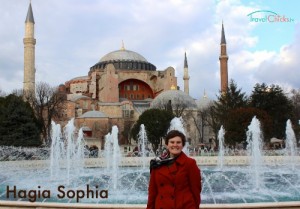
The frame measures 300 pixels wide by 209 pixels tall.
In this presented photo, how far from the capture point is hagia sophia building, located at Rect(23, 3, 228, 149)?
129ft

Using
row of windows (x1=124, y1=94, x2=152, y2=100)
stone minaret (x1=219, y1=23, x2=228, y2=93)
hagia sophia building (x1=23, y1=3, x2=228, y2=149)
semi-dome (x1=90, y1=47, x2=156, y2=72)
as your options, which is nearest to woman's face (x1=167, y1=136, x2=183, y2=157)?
hagia sophia building (x1=23, y1=3, x2=228, y2=149)

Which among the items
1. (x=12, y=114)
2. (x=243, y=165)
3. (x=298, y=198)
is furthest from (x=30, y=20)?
(x=298, y=198)

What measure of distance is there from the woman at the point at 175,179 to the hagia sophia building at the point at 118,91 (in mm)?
33879

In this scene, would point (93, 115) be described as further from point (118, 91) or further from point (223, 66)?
point (223, 66)

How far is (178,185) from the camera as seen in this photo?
8.91 ft

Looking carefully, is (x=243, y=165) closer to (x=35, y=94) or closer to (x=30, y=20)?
(x=35, y=94)

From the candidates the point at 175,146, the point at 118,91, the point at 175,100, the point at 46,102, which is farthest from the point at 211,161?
the point at 118,91

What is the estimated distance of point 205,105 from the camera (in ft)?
161

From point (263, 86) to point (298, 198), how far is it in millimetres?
23458

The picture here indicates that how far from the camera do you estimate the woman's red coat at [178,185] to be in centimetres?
271

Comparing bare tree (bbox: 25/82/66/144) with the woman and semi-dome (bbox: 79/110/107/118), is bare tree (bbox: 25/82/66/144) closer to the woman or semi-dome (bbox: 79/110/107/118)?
semi-dome (bbox: 79/110/107/118)

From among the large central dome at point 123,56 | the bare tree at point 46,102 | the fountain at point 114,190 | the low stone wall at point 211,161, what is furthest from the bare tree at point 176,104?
A: the fountain at point 114,190

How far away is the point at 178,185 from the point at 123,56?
54.6m

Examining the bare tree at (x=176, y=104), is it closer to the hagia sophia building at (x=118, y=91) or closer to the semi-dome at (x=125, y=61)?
the hagia sophia building at (x=118, y=91)
